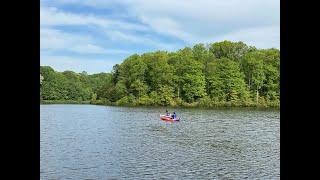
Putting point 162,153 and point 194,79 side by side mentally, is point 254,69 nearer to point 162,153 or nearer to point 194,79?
point 194,79

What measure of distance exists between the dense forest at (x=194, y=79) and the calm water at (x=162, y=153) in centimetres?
3206

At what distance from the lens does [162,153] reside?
2406 centimetres

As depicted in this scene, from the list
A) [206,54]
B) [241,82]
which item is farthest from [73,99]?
[241,82]

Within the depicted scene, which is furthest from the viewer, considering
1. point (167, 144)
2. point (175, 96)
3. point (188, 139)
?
point (175, 96)

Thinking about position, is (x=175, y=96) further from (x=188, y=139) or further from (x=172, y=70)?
(x=188, y=139)

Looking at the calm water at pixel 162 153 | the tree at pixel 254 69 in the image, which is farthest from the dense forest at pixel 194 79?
the calm water at pixel 162 153

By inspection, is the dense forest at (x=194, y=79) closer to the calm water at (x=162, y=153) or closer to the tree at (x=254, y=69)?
the tree at (x=254, y=69)

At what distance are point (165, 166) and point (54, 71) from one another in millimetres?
68499

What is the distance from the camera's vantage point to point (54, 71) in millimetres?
84875

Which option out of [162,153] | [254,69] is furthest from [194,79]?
[162,153]

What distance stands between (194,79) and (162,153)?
50886mm

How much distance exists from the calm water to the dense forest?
32.1 metres

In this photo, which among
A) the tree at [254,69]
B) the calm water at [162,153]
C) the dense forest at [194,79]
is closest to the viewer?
the calm water at [162,153]

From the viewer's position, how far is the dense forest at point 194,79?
70938mm
